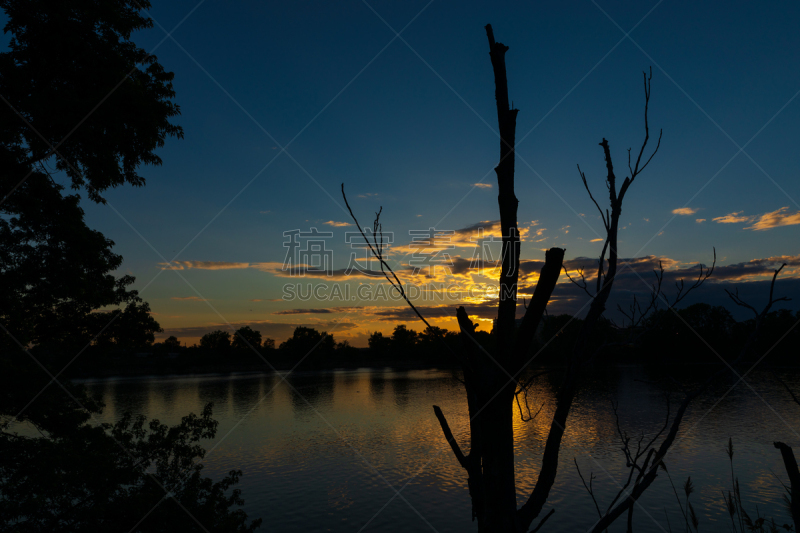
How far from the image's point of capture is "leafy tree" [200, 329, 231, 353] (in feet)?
468

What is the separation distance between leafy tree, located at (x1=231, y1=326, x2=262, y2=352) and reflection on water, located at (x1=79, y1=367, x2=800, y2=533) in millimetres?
91842

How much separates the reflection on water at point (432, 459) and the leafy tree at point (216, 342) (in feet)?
302

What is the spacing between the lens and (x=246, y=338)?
151750 mm

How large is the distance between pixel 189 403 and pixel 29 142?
54.0 m

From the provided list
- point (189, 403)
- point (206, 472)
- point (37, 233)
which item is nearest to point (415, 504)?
point (206, 472)

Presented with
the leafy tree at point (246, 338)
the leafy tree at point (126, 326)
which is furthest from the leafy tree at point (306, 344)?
the leafy tree at point (126, 326)

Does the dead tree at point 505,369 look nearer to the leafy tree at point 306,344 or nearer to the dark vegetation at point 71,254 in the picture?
the dark vegetation at point 71,254

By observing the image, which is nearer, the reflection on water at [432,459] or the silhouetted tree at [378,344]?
the reflection on water at [432,459]

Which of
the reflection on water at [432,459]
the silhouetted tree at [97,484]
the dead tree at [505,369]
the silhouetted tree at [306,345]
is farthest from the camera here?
the silhouetted tree at [306,345]

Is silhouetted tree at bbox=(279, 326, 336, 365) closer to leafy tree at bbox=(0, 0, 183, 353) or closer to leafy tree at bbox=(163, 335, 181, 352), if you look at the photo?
leafy tree at bbox=(163, 335, 181, 352)

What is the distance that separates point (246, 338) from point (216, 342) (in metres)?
9.78

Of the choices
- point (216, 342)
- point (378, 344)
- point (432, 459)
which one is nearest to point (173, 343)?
point (216, 342)

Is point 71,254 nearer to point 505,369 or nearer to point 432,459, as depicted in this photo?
point 505,369

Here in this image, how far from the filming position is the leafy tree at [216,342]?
468 feet
